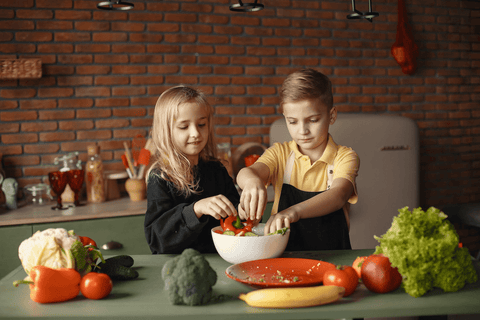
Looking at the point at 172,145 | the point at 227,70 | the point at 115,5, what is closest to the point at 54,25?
the point at 227,70

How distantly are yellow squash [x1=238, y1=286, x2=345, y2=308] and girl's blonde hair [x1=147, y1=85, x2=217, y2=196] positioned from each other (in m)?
0.63

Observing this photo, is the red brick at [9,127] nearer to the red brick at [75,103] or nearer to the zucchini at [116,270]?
the red brick at [75,103]

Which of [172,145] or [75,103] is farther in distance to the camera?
[75,103]

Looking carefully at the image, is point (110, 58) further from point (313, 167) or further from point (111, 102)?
point (313, 167)

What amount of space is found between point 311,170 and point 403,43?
206cm

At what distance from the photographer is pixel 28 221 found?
2.11 meters

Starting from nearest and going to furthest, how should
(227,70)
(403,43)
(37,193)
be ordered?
(37,193), (227,70), (403,43)

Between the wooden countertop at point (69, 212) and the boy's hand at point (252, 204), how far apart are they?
1178mm

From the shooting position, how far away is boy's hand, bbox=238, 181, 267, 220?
48.3 inches

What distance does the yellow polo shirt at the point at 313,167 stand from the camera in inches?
59.0

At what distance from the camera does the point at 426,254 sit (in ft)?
2.91

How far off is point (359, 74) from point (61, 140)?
2208 millimetres

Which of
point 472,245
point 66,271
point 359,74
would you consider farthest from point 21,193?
point 472,245

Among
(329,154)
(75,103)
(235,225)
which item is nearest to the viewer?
(235,225)
